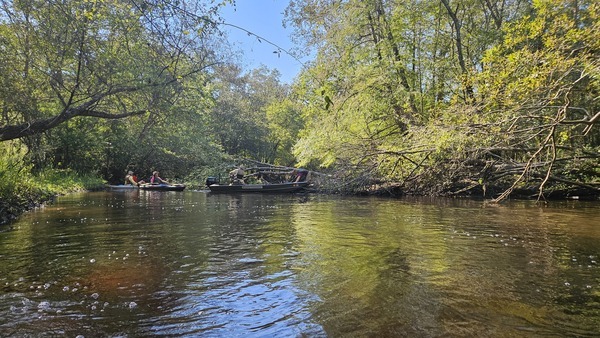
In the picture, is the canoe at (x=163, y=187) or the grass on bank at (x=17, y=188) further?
the canoe at (x=163, y=187)

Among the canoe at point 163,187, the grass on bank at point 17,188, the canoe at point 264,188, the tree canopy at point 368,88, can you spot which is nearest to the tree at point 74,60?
the tree canopy at point 368,88

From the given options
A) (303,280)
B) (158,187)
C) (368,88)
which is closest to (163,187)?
(158,187)

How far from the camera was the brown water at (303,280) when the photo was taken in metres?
3.64

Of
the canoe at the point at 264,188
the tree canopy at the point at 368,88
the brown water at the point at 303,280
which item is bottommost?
the brown water at the point at 303,280

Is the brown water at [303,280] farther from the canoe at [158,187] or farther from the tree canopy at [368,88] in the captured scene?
the canoe at [158,187]

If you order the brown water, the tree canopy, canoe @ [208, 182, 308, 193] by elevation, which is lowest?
the brown water

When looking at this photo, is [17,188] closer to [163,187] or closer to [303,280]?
[303,280]

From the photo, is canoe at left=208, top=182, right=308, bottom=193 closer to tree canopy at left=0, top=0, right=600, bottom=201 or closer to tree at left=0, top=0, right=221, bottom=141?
tree canopy at left=0, top=0, right=600, bottom=201

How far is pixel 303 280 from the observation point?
506 cm

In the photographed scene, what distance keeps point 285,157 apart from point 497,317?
40845mm

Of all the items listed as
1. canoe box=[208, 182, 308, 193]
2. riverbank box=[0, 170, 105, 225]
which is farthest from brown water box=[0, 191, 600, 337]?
canoe box=[208, 182, 308, 193]

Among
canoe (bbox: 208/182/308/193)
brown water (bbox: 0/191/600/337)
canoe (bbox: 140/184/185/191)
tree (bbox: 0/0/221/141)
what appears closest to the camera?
brown water (bbox: 0/191/600/337)

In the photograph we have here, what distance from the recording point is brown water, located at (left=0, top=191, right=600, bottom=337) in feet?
11.9

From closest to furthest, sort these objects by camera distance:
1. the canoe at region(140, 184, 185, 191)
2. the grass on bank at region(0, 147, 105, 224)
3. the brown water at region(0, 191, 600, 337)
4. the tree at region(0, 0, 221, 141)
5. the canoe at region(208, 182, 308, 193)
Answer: the brown water at region(0, 191, 600, 337) < the tree at region(0, 0, 221, 141) < the grass on bank at region(0, 147, 105, 224) < the canoe at region(208, 182, 308, 193) < the canoe at region(140, 184, 185, 191)
